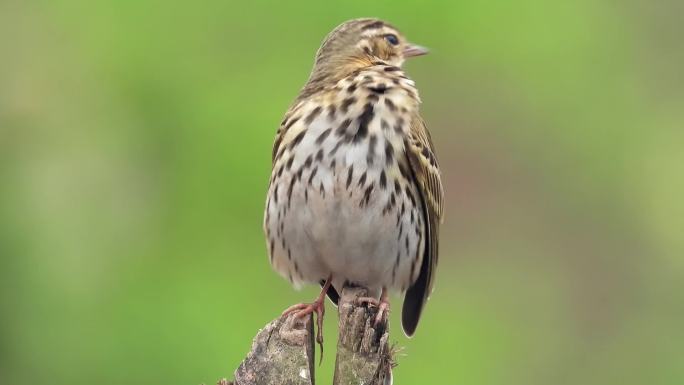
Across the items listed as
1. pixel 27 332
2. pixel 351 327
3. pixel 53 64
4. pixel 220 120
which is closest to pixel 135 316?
pixel 27 332

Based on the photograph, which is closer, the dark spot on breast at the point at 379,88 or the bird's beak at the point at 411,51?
the dark spot on breast at the point at 379,88

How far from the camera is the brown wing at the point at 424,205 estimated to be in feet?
24.6

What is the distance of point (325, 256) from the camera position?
7613 millimetres

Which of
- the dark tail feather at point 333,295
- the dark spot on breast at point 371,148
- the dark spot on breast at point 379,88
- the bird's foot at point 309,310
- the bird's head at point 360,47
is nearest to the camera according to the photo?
the bird's foot at point 309,310

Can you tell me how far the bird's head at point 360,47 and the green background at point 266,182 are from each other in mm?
3645

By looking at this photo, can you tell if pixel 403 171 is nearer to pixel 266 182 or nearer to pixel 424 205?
pixel 424 205

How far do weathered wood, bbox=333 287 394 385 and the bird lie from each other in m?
0.48

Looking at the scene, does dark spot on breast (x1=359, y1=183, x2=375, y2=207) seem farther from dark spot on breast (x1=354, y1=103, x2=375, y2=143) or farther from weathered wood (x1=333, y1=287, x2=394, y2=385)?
weathered wood (x1=333, y1=287, x2=394, y2=385)

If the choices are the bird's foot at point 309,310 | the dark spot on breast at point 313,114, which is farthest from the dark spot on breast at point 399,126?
the bird's foot at point 309,310

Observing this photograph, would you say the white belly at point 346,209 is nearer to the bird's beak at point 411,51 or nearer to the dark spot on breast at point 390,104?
the dark spot on breast at point 390,104

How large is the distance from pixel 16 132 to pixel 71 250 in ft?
5.16

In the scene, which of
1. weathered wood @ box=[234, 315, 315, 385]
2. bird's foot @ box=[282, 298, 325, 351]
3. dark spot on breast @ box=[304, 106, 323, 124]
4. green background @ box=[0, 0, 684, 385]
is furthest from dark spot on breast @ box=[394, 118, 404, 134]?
green background @ box=[0, 0, 684, 385]

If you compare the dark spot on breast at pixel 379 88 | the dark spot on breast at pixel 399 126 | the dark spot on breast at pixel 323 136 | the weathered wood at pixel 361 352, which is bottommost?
the weathered wood at pixel 361 352

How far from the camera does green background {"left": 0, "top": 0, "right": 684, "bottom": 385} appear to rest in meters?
12.7
